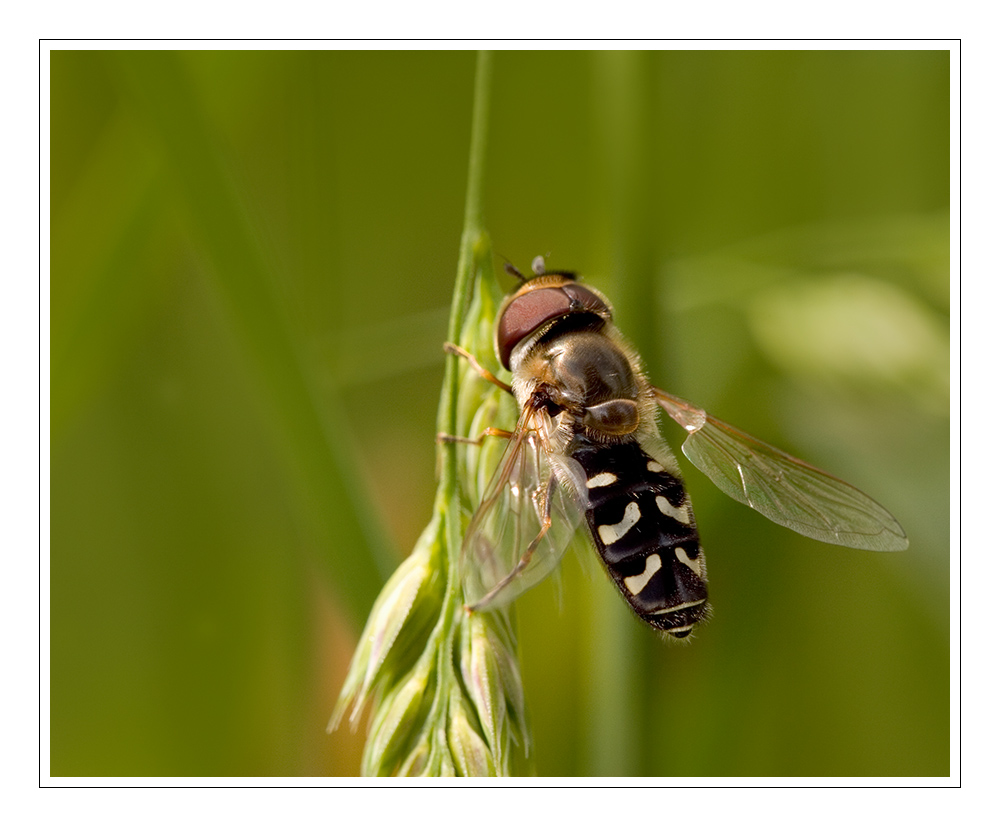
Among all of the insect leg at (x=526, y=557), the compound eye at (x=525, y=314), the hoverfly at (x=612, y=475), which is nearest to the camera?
the insect leg at (x=526, y=557)

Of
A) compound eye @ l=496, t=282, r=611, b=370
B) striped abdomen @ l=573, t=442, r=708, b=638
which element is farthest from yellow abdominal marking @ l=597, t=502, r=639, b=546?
compound eye @ l=496, t=282, r=611, b=370

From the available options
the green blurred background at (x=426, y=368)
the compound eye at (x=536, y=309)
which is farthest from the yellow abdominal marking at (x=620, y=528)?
the compound eye at (x=536, y=309)

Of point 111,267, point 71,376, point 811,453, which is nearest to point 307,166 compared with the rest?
point 111,267

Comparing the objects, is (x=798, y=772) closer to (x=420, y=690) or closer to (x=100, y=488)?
(x=420, y=690)

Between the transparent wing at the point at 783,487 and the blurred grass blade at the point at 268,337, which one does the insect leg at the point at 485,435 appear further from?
the transparent wing at the point at 783,487

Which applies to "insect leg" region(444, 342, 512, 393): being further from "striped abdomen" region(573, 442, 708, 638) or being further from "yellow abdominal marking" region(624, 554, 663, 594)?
"yellow abdominal marking" region(624, 554, 663, 594)

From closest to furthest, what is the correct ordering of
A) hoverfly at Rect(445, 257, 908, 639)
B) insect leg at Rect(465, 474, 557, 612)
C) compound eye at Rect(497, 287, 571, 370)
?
insect leg at Rect(465, 474, 557, 612), hoverfly at Rect(445, 257, 908, 639), compound eye at Rect(497, 287, 571, 370)
